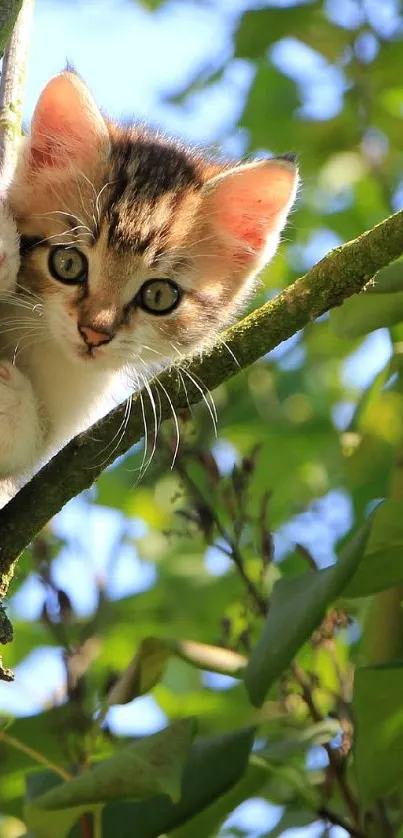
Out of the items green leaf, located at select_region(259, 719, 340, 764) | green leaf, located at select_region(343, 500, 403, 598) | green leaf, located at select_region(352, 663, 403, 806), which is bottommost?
green leaf, located at select_region(259, 719, 340, 764)

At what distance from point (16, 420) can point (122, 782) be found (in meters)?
1.01

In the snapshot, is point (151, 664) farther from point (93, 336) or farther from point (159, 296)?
point (159, 296)

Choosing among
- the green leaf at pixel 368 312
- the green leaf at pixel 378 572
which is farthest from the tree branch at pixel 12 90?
the green leaf at pixel 378 572

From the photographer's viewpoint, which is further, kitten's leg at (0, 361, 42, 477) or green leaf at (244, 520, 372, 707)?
kitten's leg at (0, 361, 42, 477)

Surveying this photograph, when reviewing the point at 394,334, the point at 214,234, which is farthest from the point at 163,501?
the point at 394,334

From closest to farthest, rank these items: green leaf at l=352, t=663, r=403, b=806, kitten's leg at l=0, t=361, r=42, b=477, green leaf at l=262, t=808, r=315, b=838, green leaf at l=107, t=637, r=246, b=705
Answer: green leaf at l=352, t=663, r=403, b=806 → green leaf at l=107, t=637, r=246, b=705 → green leaf at l=262, t=808, r=315, b=838 → kitten's leg at l=0, t=361, r=42, b=477

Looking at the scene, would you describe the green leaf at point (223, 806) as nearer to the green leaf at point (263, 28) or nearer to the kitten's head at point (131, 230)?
the kitten's head at point (131, 230)

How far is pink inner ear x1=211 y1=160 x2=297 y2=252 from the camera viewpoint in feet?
8.83

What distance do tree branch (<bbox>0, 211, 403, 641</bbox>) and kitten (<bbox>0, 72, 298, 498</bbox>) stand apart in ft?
0.88

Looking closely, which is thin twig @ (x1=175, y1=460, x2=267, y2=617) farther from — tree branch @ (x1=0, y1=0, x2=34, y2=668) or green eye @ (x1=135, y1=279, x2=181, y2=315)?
tree branch @ (x1=0, y1=0, x2=34, y2=668)

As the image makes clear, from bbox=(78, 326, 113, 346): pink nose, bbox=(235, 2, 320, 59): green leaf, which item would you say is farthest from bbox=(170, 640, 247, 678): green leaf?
bbox=(235, 2, 320, 59): green leaf

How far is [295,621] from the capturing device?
A: 1486 millimetres

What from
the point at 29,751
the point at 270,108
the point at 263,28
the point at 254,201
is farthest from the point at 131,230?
the point at 270,108

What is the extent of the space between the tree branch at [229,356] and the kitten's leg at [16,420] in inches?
8.9
